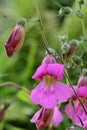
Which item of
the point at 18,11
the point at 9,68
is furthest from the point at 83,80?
the point at 18,11

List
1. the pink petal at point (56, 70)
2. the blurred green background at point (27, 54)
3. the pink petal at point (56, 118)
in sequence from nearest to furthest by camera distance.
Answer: the pink petal at point (56, 70)
the pink petal at point (56, 118)
the blurred green background at point (27, 54)

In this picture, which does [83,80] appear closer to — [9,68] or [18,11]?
[9,68]

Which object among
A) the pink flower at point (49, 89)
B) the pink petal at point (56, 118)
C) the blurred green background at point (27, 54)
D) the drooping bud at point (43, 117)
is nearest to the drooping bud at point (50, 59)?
the pink flower at point (49, 89)

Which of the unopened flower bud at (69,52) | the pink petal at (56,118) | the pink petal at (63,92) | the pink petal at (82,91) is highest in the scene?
the unopened flower bud at (69,52)

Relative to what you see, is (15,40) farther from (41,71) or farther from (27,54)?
(27,54)

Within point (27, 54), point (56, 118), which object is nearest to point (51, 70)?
point (56, 118)

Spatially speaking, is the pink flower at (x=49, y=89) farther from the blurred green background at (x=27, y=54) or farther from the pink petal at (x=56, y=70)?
the blurred green background at (x=27, y=54)

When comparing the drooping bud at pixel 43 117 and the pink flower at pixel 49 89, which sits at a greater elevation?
the pink flower at pixel 49 89
